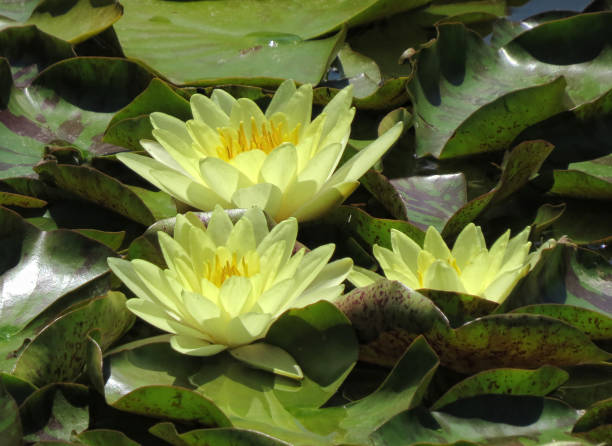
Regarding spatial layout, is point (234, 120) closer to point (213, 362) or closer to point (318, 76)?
point (213, 362)

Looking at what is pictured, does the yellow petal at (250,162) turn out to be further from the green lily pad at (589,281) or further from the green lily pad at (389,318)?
the green lily pad at (589,281)

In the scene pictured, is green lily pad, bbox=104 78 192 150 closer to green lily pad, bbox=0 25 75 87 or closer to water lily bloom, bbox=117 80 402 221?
water lily bloom, bbox=117 80 402 221

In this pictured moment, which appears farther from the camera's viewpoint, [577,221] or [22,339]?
[577,221]

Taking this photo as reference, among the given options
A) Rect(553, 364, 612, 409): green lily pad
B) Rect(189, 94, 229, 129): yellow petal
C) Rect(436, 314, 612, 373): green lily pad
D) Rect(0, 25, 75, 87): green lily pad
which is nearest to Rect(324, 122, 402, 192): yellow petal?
Rect(189, 94, 229, 129): yellow petal

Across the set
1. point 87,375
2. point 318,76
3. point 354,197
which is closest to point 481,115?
point 354,197

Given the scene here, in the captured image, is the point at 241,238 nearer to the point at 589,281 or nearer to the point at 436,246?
the point at 436,246

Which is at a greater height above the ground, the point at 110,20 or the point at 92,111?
the point at 110,20

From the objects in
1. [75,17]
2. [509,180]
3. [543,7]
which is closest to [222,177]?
[509,180]

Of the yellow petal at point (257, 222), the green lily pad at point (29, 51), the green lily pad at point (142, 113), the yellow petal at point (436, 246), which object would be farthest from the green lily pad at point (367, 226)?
the green lily pad at point (29, 51)
